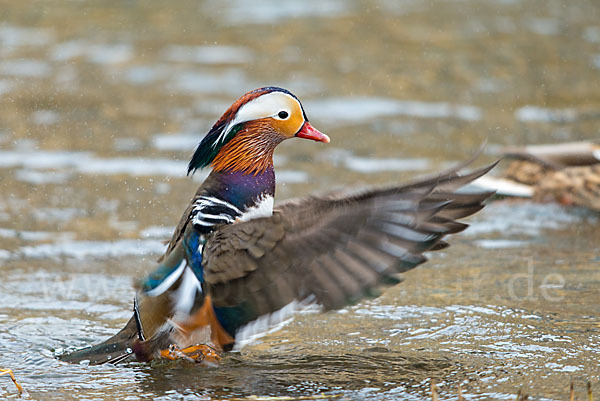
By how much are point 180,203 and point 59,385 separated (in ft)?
9.72

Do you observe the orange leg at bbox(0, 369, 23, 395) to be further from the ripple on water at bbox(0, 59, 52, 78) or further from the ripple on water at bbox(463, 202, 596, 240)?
the ripple on water at bbox(0, 59, 52, 78)

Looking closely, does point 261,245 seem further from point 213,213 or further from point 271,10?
point 271,10

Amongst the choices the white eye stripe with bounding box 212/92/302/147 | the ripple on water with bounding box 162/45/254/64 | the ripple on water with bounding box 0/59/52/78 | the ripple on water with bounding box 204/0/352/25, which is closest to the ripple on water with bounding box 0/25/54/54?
the ripple on water with bounding box 0/59/52/78

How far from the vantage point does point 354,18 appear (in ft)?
39.7

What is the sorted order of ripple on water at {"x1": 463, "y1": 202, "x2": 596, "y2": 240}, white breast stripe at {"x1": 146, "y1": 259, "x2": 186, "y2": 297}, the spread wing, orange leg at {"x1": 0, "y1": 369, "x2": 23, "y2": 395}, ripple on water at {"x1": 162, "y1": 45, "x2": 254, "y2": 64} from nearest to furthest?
1. the spread wing
2. orange leg at {"x1": 0, "y1": 369, "x2": 23, "y2": 395}
3. white breast stripe at {"x1": 146, "y1": 259, "x2": 186, "y2": 297}
4. ripple on water at {"x1": 463, "y1": 202, "x2": 596, "y2": 240}
5. ripple on water at {"x1": 162, "y1": 45, "x2": 254, "y2": 64}

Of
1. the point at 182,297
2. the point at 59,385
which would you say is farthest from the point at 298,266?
the point at 59,385

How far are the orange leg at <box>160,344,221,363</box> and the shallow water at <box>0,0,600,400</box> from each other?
A: 0.22ft

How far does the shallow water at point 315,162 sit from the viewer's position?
13.6 ft

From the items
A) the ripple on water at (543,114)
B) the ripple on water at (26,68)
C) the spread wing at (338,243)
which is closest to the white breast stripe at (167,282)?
the spread wing at (338,243)

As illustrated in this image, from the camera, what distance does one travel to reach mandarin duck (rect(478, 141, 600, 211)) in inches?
269

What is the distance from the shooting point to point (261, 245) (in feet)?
12.3

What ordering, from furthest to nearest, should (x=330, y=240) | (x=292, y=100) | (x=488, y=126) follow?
(x=488, y=126)
(x=292, y=100)
(x=330, y=240)

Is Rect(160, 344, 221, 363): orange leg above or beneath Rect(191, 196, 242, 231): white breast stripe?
beneath

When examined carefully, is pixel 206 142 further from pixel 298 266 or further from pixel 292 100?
pixel 298 266
